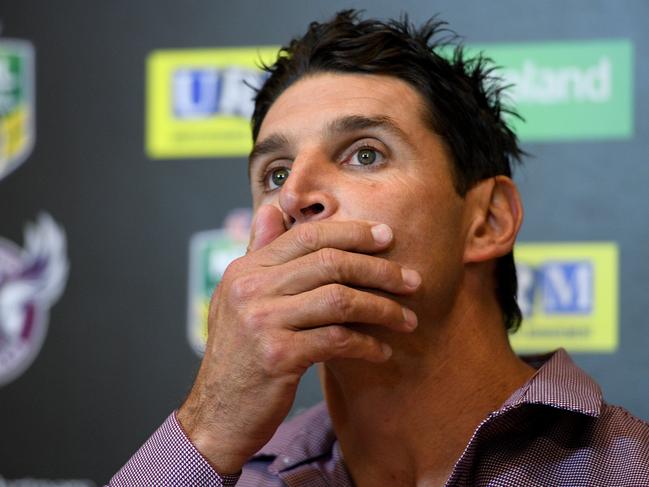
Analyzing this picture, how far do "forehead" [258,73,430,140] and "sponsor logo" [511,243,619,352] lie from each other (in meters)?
0.69

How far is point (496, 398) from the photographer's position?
1.38m

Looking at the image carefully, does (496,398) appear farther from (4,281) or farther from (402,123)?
(4,281)

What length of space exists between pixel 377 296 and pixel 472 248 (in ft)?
0.95

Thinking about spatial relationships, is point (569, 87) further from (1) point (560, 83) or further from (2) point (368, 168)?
(2) point (368, 168)

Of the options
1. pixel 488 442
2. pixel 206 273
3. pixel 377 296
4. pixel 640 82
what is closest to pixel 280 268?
pixel 377 296

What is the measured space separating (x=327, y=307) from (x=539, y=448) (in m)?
0.35

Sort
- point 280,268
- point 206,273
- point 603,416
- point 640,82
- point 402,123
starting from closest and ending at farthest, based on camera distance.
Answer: point 280,268 → point 603,416 → point 402,123 → point 640,82 → point 206,273

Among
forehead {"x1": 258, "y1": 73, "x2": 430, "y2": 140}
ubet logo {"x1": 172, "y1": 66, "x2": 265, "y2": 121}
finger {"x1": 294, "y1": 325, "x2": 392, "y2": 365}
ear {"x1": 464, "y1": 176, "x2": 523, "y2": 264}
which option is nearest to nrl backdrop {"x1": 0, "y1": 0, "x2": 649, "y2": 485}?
ubet logo {"x1": 172, "y1": 66, "x2": 265, "y2": 121}

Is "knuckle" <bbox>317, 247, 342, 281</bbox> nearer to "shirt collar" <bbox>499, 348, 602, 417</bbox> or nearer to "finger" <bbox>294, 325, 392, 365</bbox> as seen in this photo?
"finger" <bbox>294, 325, 392, 365</bbox>

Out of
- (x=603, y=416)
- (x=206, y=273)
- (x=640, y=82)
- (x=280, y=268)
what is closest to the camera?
(x=280, y=268)

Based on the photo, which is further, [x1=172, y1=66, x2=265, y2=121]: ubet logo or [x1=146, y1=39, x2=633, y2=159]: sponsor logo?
[x1=172, y1=66, x2=265, y2=121]: ubet logo

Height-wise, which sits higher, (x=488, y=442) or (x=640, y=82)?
(x=640, y=82)

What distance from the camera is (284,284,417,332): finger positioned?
1.12 meters

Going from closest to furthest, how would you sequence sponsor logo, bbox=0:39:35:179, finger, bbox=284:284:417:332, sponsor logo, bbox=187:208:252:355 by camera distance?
1. finger, bbox=284:284:417:332
2. sponsor logo, bbox=187:208:252:355
3. sponsor logo, bbox=0:39:35:179
